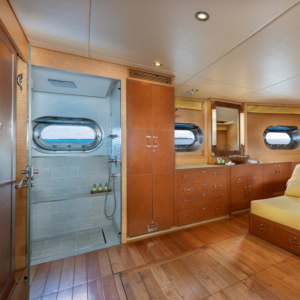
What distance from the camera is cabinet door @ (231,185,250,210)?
3419 mm

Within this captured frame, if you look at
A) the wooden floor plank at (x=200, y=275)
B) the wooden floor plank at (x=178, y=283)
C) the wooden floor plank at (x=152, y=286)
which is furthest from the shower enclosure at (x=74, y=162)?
the wooden floor plank at (x=200, y=275)

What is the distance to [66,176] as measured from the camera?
10.3ft

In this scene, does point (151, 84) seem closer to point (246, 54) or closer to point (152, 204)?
point (246, 54)

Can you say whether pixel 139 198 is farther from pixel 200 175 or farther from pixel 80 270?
pixel 200 175

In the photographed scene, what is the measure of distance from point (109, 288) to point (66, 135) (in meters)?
2.66

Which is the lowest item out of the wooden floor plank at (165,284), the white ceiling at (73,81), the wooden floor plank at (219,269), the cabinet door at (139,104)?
the wooden floor plank at (165,284)

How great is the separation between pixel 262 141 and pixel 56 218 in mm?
5111

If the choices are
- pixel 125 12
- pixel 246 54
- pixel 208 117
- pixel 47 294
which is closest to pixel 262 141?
pixel 208 117

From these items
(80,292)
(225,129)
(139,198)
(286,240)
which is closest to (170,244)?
(139,198)

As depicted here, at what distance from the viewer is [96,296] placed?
1.55 meters

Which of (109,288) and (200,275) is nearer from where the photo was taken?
(109,288)

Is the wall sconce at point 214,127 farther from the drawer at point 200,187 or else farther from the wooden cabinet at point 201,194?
the drawer at point 200,187

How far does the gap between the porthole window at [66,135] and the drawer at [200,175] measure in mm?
1778

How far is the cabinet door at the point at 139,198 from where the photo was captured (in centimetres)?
249
